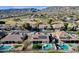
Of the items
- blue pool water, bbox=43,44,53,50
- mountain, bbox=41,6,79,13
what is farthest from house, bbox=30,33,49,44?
mountain, bbox=41,6,79,13

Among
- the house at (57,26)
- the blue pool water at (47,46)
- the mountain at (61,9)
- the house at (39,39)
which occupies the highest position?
the mountain at (61,9)

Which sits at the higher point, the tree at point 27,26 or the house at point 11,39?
the tree at point 27,26

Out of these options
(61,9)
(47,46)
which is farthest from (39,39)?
(61,9)

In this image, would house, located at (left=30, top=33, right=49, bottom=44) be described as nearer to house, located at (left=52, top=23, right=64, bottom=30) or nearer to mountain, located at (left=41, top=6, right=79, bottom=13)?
house, located at (left=52, top=23, right=64, bottom=30)

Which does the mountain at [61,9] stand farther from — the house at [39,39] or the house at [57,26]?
the house at [39,39]

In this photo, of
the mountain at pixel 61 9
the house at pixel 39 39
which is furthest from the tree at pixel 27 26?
the mountain at pixel 61 9

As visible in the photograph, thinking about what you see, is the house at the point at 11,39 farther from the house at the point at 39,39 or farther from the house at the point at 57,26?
the house at the point at 57,26

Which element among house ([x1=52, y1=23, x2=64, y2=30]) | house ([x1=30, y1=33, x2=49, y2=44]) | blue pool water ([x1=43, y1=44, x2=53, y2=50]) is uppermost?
house ([x1=52, y1=23, x2=64, y2=30])

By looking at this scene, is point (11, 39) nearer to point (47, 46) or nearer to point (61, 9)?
point (47, 46)

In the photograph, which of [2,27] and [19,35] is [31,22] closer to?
[19,35]
